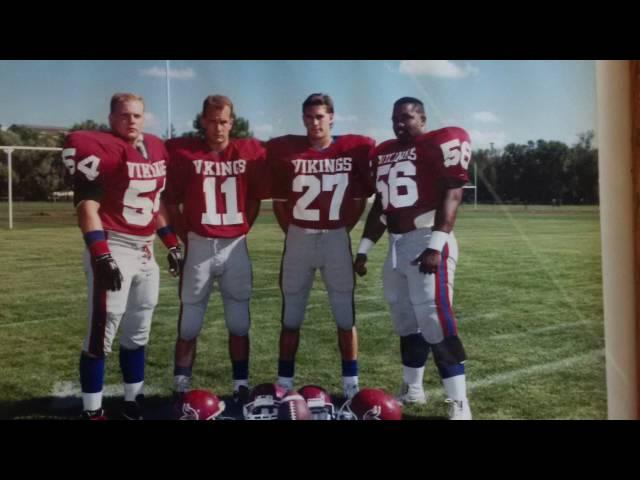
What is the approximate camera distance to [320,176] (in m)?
2.64

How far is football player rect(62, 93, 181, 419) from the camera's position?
256 cm

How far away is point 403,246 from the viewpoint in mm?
2637

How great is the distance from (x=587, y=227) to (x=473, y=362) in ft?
2.36

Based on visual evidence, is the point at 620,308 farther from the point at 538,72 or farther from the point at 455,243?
the point at 538,72

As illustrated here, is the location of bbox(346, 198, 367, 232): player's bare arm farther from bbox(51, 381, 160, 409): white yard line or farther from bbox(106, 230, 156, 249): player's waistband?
bbox(51, 381, 160, 409): white yard line

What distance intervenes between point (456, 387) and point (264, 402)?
77cm

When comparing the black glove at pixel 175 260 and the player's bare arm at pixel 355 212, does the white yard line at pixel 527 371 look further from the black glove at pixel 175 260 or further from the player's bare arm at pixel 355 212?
the black glove at pixel 175 260

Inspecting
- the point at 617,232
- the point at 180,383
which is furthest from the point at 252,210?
the point at 617,232

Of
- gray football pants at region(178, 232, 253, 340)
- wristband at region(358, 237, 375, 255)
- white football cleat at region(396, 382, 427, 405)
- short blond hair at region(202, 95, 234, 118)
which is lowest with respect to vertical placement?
white football cleat at region(396, 382, 427, 405)

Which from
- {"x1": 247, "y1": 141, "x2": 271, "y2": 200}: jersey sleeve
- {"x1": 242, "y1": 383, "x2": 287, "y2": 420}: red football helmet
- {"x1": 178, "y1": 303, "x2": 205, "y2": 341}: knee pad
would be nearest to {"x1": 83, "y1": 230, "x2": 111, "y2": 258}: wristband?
{"x1": 178, "y1": 303, "x2": 205, "y2": 341}: knee pad

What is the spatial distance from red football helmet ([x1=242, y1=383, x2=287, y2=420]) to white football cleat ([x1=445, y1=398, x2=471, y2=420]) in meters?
0.68

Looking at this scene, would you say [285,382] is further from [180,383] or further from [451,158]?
[451,158]
